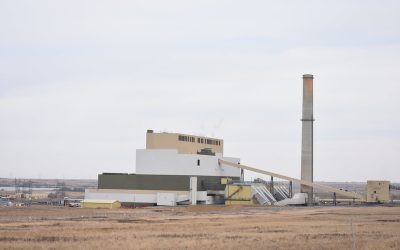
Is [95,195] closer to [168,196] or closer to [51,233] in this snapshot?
[168,196]

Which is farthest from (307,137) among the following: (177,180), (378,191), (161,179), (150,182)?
(150,182)

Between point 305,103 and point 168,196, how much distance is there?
3088cm

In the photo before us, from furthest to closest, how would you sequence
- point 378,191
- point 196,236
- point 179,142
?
1. point 378,191
2. point 179,142
3. point 196,236

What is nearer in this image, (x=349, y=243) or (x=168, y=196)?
(x=349, y=243)

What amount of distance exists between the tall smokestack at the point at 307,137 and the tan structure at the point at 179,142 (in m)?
15.2

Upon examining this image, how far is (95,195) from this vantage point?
102 m

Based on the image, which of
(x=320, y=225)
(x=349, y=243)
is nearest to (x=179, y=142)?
(x=320, y=225)

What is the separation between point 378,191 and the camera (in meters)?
116

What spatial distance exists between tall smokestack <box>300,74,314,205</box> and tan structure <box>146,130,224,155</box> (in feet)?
49.9

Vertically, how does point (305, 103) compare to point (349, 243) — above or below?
above

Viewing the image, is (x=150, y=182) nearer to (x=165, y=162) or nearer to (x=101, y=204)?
(x=165, y=162)

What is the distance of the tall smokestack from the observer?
11619cm

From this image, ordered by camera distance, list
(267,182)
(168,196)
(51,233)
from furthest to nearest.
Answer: (267,182) → (168,196) → (51,233)

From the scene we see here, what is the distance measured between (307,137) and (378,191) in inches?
560
